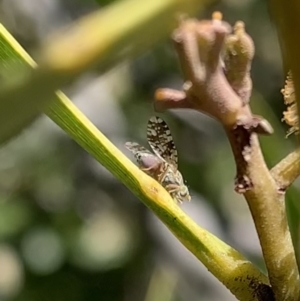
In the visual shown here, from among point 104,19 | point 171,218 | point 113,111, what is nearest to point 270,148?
point 113,111

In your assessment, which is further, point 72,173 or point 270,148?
point 72,173

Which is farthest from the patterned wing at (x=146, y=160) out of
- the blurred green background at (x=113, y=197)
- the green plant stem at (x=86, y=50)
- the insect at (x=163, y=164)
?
the blurred green background at (x=113, y=197)

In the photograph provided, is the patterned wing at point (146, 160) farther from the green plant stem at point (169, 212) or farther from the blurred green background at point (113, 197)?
the blurred green background at point (113, 197)

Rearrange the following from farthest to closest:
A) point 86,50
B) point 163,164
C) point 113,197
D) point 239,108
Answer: point 113,197, point 163,164, point 239,108, point 86,50

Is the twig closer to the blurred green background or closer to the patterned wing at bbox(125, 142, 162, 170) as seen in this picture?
the patterned wing at bbox(125, 142, 162, 170)

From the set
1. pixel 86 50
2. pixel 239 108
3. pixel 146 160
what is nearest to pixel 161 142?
pixel 146 160

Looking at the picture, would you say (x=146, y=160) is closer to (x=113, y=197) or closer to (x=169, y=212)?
(x=169, y=212)

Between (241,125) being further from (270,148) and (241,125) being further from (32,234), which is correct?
(32,234)
